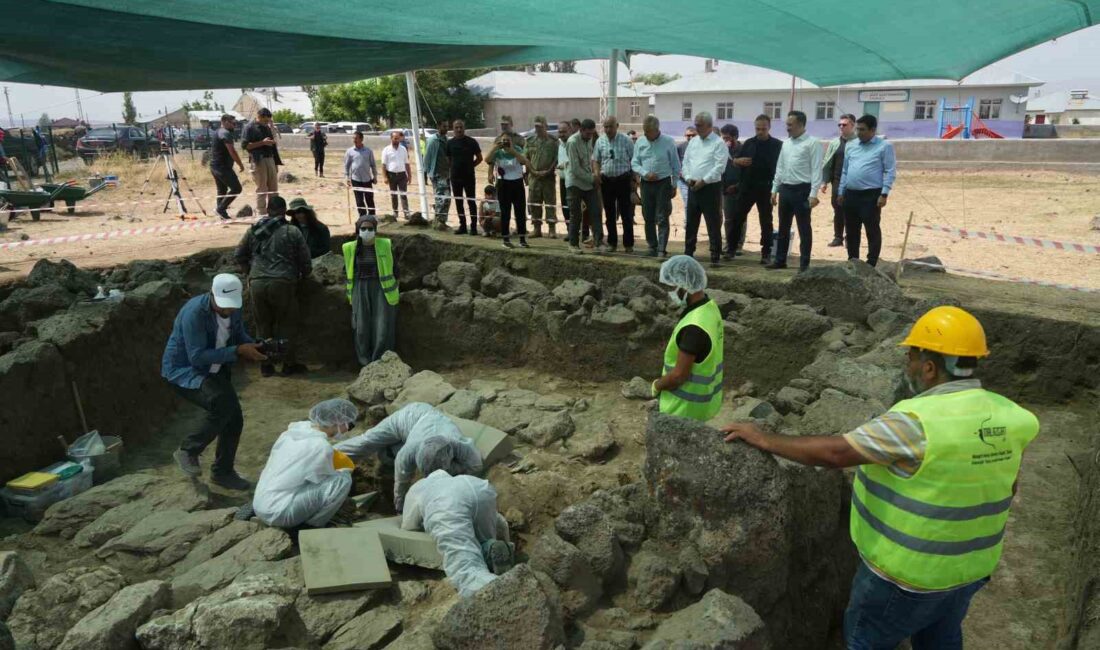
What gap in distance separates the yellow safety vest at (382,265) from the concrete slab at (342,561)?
433cm

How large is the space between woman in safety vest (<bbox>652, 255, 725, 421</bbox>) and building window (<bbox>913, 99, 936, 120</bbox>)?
34177 millimetres

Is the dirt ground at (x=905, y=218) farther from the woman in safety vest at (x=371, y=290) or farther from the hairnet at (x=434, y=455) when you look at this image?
the hairnet at (x=434, y=455)

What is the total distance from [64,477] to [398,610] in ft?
11.1

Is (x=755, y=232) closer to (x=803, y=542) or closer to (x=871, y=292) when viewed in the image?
(x=871, y=292)

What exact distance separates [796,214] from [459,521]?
18.3 ft

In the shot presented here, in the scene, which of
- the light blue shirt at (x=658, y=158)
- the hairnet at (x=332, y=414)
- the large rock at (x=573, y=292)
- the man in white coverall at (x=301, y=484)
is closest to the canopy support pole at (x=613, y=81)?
the light blue shirt at (x=658, y=158)

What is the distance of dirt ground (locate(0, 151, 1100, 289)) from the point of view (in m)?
10.9

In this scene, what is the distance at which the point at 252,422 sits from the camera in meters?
7.20

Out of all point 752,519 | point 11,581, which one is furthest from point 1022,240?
point 11,581

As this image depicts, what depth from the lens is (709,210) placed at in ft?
26.9

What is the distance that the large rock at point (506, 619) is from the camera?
2998 millimetres

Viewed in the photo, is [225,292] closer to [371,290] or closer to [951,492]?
[371,290]

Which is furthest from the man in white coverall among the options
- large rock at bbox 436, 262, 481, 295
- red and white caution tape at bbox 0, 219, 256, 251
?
red and white caution tape at bbox 0, 219, 256, 251

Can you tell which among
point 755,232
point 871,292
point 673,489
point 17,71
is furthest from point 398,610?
point 755,232
